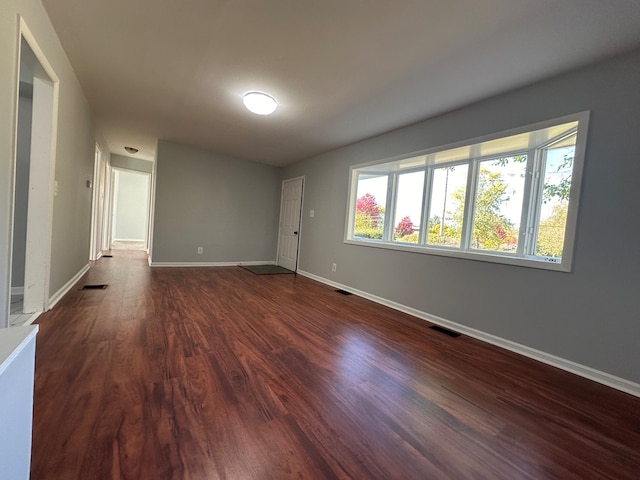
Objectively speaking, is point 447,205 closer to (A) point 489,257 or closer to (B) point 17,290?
(A) point 489,257

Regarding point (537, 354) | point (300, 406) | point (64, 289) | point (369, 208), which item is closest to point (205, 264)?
point (64, 289)

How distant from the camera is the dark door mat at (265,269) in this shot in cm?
534

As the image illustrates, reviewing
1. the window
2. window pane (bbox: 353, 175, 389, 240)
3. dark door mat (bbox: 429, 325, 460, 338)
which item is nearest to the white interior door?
window pane (bbox: 353, 175, 389, 240)

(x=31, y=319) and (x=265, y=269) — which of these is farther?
(x=265, y=269)

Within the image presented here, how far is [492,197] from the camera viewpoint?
2.88 m

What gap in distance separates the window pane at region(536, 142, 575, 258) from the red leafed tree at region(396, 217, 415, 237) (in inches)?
55.8

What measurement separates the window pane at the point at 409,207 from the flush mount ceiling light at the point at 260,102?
2002 millimetres

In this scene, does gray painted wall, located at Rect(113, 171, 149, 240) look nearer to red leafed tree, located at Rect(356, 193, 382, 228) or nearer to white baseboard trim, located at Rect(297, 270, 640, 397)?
red leafed tree, located at Rect(356, 193, 382, 228)

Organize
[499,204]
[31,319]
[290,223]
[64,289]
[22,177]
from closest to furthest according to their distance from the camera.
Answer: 1. [31,319]
2. [22,177]
3. [499,204]
4. [64,289]
5. [290,223]

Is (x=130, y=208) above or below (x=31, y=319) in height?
above

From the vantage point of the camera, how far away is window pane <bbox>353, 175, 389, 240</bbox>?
4125mm

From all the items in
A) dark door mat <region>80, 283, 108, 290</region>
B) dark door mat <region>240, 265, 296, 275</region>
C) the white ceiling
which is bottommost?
→ dark door mat <region>80, 283, 108, 290</region>

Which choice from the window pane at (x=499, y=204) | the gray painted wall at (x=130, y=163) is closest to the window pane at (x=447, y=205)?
the window pane at (x=499, y=204)

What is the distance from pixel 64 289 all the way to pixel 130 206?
713 centimetres
